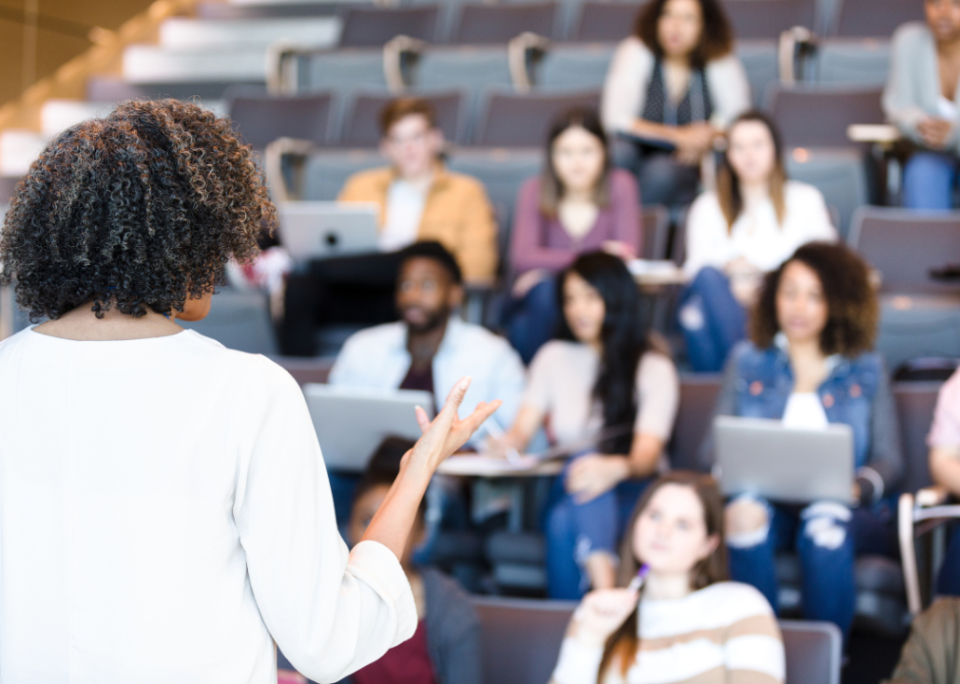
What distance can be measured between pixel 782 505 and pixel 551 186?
123 cm

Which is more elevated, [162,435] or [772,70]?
[772,70]

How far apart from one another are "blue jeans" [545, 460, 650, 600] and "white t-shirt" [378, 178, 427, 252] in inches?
50.8

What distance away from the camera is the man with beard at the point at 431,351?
8.32ft

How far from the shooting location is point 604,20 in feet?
14.6

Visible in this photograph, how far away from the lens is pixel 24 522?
2.56 ft

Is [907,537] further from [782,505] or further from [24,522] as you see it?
[24,522]

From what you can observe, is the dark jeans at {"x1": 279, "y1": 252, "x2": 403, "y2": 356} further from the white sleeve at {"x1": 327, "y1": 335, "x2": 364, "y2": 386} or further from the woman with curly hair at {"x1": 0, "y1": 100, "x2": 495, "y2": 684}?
the woman with curly hair at {"x1": 0, "y1": 100, "x2": 495, "y2": 684}

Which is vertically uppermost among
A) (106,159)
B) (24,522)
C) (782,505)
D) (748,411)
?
(106,159)

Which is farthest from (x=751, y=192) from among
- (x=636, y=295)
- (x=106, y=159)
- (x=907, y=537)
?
(x=106, y=159)

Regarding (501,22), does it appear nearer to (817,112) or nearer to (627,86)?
(627,86)

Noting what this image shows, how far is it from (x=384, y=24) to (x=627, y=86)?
1681 mm

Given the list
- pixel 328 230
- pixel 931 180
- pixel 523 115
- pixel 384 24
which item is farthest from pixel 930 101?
pixel 384 24

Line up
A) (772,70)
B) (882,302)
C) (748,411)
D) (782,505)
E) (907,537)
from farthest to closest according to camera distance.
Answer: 1. (772,70)
2. (882,302)
3. (748,411)
4. (782,505)
5. (907,537)

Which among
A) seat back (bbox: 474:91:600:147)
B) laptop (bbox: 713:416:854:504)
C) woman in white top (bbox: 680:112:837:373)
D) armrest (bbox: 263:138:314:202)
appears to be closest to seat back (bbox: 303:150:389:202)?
armrest (bbox: 263:138:314:202)
